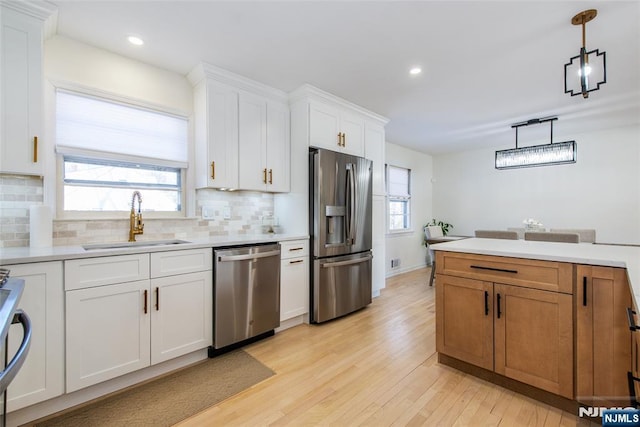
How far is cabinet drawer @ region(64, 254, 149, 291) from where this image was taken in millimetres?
1734

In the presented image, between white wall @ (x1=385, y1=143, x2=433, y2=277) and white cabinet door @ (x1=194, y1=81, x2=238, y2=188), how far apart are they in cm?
334

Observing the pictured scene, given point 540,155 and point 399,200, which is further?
point 399,200

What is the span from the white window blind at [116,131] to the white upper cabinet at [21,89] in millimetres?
300

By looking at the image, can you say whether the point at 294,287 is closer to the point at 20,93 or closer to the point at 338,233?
the point at 338,233

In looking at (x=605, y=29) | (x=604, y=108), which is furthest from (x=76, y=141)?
(x=604, y=108)

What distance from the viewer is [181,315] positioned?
2.19 meters

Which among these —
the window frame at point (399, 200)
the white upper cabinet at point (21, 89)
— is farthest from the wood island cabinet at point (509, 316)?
the window frame at point (399, 200)

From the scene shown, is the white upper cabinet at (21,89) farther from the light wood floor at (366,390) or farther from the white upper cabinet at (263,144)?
the light wood floor at (366,390)

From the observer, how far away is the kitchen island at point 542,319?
1551 millimetres

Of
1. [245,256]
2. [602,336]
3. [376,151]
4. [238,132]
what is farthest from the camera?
[376,151]

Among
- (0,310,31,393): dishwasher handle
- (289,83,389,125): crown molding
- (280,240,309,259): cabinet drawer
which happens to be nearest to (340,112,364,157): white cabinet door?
(289,83,389,125): crown molding

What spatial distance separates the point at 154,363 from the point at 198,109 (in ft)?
7.36

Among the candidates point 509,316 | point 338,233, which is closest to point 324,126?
point 338,233

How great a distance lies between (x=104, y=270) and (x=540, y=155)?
Result: 4.42 m
